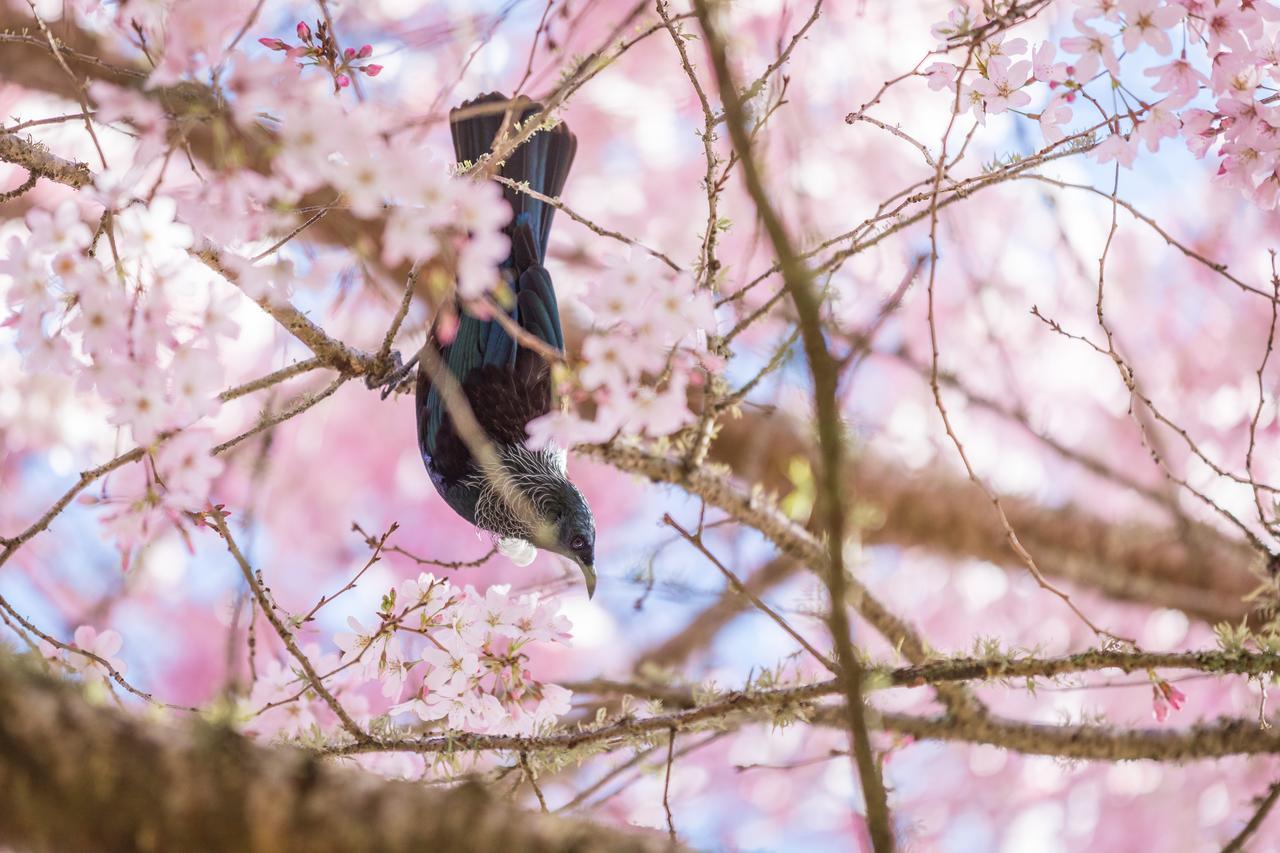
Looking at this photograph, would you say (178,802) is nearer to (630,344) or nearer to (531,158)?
(630,344)

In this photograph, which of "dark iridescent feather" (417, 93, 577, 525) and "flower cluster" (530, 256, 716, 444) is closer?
"flower cluster" (530, 256, 716, 444)

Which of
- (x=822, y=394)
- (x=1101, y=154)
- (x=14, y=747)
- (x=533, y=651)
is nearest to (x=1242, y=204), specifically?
(x=533, y=651)

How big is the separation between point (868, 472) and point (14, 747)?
13.6ft

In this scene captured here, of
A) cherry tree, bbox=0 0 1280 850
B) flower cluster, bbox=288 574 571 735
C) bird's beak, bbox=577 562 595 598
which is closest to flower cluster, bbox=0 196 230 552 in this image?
cherry tree, bbox=0 0 1280 850

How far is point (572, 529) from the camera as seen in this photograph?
3420 mm

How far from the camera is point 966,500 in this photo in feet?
16.0

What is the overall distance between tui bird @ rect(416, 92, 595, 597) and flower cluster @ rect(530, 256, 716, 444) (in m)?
1.80

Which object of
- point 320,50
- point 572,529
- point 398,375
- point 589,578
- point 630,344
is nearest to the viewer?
point 630,344

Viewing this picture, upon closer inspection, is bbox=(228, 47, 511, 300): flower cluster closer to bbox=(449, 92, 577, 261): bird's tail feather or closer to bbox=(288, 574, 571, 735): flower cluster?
bbox=(288, 574, 571, 735): flower cluster

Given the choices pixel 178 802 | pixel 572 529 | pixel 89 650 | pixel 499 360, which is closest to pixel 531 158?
pixel 499 360

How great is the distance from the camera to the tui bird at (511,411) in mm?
3459

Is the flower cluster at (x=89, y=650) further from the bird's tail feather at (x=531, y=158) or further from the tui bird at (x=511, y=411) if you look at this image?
the bird's tail feather at (x=531, y=158)

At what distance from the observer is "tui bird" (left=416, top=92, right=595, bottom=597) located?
346 centimetres

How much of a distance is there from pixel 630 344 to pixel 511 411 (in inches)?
81.1
